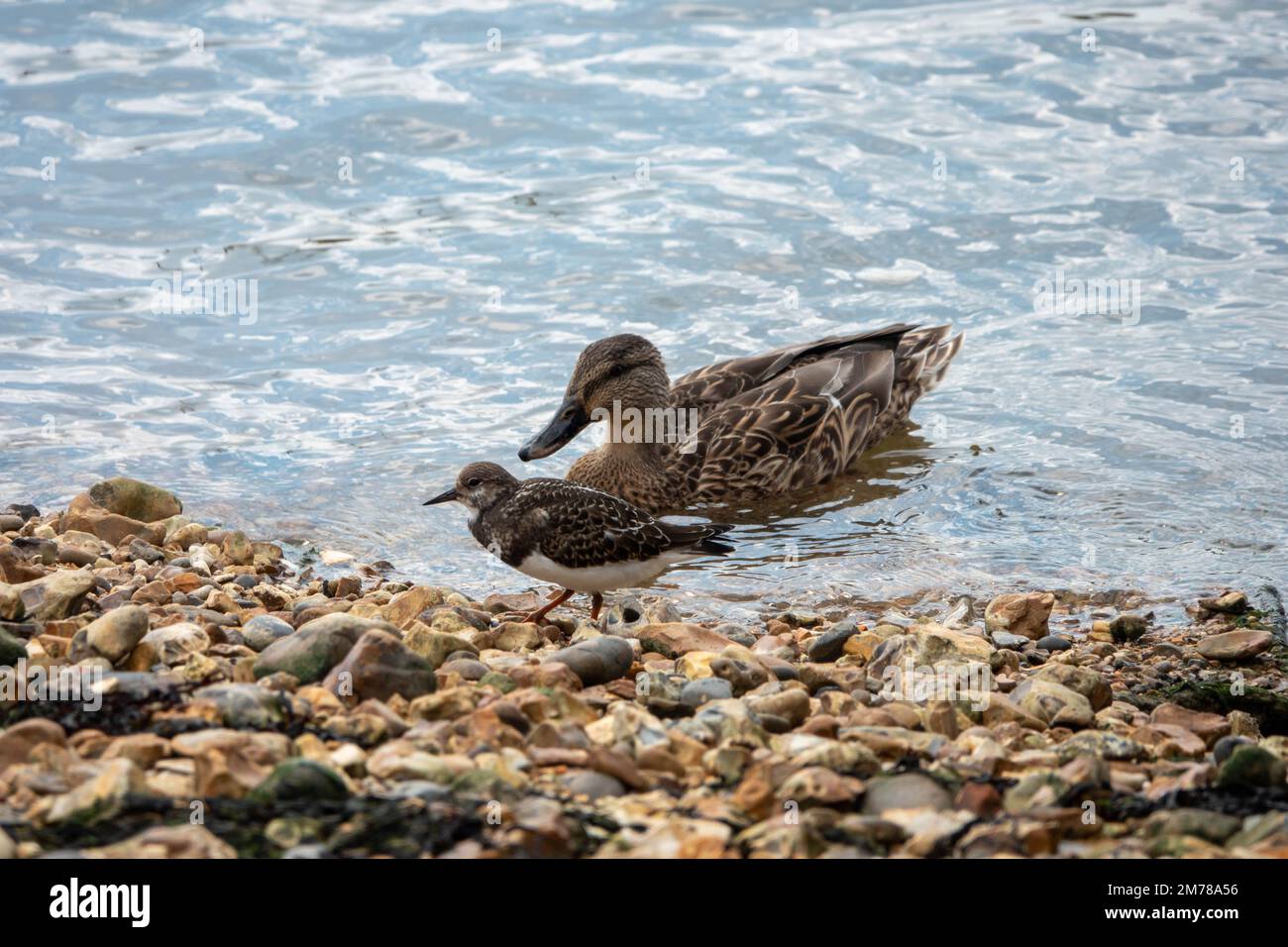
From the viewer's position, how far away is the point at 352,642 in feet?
18.5

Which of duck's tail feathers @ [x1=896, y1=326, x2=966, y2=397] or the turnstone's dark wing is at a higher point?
duck's tail feathers @ [x1=896, y1=326, x2=966, y2=397]

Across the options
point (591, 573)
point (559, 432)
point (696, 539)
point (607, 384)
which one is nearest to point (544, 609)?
point (591, 573)

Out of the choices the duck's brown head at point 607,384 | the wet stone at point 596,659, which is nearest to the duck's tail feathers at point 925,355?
the duck's brown head at point 607,384

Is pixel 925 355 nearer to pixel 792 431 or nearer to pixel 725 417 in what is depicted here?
pixel 792 431

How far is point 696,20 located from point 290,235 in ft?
20.1

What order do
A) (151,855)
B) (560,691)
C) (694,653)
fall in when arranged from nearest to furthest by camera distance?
(151,855)
(560,691)
(694,653)

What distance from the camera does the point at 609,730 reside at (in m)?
5.15

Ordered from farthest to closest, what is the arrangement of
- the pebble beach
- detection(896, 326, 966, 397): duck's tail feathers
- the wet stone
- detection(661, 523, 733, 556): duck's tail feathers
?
detection(896, 326, 966, 397): duck's tail feathers, detection(661, 523, 733, 556): duck's tail feathers, the wet stone, the pebble beach

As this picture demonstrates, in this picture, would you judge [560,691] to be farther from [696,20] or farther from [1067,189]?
[696,20]

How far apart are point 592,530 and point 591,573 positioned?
0.21 metres

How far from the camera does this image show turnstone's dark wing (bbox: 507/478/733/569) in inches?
287

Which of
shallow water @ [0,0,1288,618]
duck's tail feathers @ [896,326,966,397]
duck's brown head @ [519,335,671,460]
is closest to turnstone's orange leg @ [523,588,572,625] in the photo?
shallow water @ [0,0,1288,618]

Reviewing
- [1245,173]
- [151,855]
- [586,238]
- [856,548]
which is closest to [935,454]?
[856,548]

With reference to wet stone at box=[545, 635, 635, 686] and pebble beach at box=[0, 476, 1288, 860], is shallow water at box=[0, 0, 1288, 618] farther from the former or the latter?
wet stone at box=[545, 635, 635, 686]
